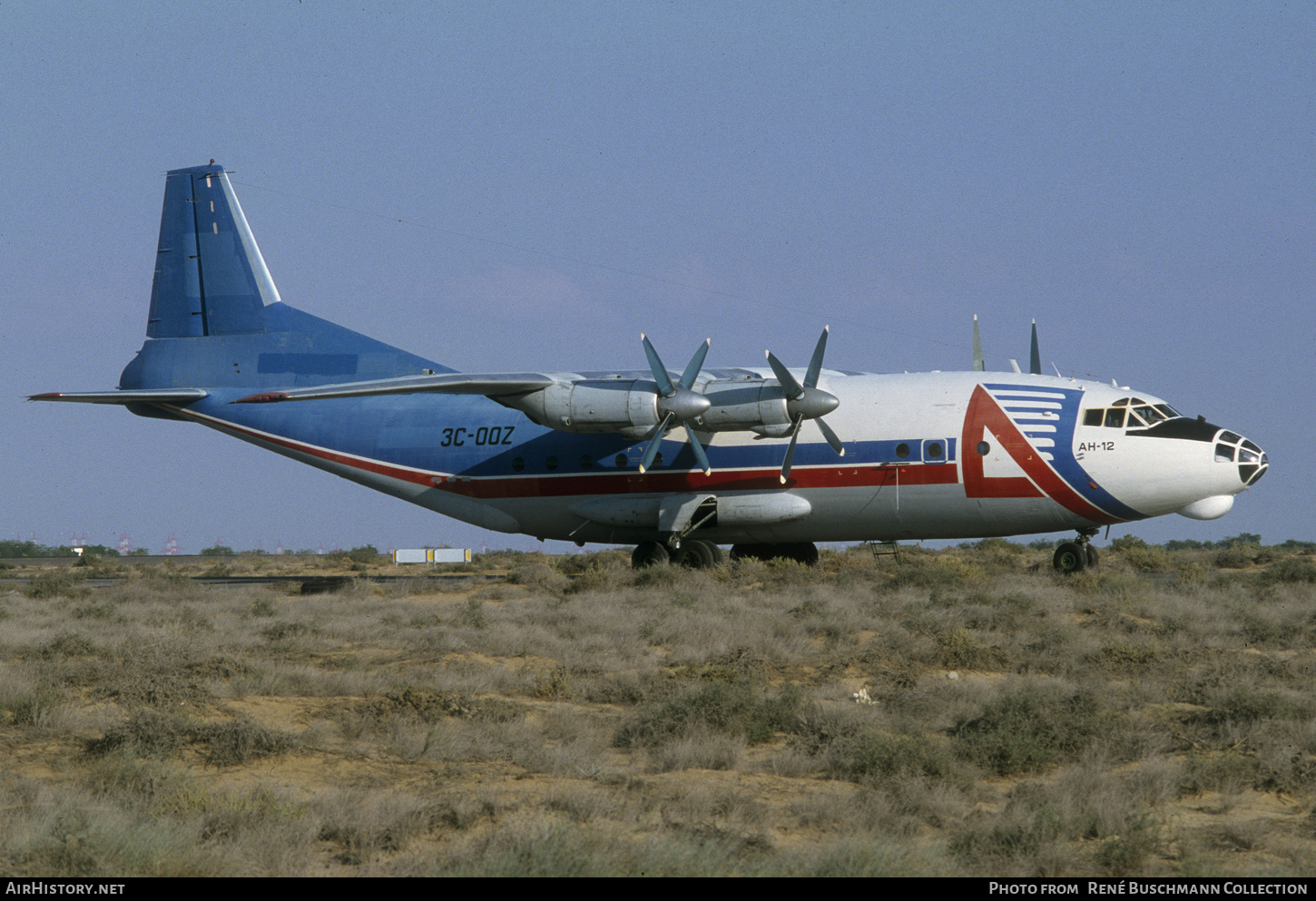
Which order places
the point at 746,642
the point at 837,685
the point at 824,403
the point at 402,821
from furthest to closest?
the point at 824,403
the point at 746,642
the point at 837,685
the point at 402,821

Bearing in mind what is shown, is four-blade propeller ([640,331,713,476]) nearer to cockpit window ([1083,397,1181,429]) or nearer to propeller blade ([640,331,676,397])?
propeller blade ([640,331,676,397])

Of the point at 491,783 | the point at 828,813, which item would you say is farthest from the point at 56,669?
the point at 828,813

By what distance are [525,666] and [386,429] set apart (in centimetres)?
1626

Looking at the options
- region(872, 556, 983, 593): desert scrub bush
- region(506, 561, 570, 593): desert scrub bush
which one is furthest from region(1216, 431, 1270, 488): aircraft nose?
region(506, 561, 570, 593): desert scrub bush

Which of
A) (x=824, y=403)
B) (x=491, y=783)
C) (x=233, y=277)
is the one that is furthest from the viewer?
(x=233, y=277)

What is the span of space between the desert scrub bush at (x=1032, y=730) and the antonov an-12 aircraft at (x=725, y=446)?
13.2 metres

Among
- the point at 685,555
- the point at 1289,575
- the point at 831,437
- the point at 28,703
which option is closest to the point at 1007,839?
the point at 28,703

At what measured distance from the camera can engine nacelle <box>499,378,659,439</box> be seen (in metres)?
24.5

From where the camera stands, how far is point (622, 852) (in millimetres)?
6875

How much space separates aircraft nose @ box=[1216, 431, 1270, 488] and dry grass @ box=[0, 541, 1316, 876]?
15.5ft

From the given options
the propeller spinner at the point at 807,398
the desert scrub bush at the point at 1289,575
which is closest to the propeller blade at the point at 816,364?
the propeller spinner at the point at 807,398

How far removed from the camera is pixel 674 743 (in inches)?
404

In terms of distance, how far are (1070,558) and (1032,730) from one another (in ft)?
53.2
